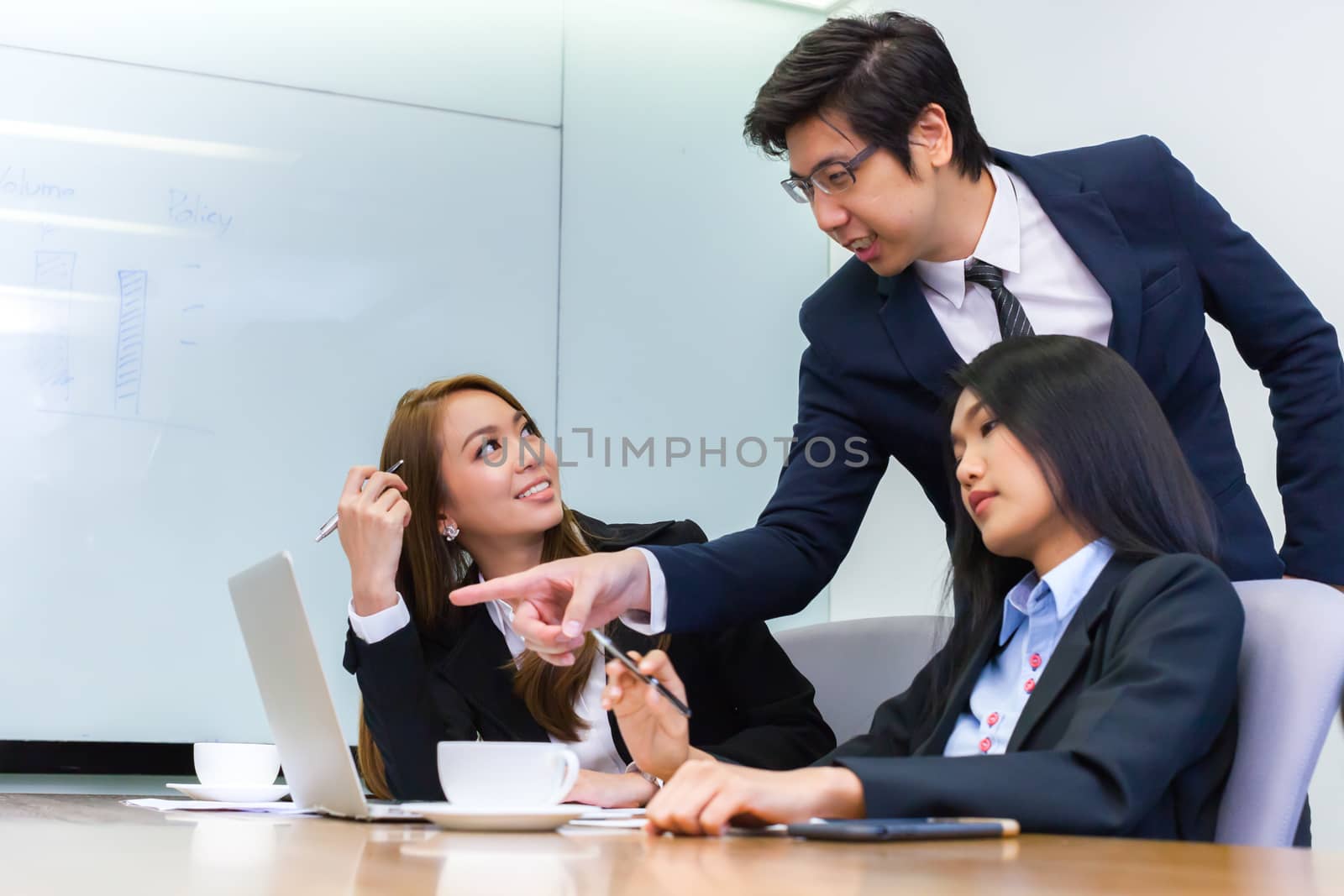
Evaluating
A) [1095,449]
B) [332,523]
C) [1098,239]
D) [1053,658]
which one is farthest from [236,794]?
[1098,239]

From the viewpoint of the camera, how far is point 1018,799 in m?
Answer: 0.89

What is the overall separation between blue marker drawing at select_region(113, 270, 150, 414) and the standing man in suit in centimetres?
188

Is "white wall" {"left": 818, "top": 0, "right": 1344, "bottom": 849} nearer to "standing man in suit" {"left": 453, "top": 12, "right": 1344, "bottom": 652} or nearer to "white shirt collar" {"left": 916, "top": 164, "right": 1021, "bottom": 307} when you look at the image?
"standing man in suit" {"left": 453, "top": 12, "right": 1344, "bottom": 652}

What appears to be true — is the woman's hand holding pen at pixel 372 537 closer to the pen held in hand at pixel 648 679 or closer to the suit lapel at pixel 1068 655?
the pen held in hand at pixel 648 679

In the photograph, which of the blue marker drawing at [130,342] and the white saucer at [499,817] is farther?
the blue marker drawing at [130,342]

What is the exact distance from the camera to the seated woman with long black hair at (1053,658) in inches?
34.9

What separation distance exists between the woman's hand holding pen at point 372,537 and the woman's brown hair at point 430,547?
0.51 ft

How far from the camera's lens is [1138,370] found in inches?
65.8

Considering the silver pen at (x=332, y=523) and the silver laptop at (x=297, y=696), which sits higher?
the silver pen at (x=332, y=523)

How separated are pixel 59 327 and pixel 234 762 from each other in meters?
1.85

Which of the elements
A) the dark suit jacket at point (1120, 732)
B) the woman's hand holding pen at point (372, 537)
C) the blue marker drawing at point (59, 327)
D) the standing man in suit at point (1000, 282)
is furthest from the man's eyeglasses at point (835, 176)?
the blue marker drawing at point (59, 327)

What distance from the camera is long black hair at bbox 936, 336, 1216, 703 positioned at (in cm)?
135

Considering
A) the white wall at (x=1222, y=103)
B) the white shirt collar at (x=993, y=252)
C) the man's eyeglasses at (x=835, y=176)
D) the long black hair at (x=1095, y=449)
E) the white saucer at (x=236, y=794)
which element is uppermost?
the white wall at (x=1222, y=103)

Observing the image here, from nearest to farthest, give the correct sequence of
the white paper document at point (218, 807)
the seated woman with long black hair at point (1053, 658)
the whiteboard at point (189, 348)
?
1. the seated woman with long black hair at point (1053, 658)
2. the white paper document at point (218, 807)
3. the whiteboard at point (189, 348)
